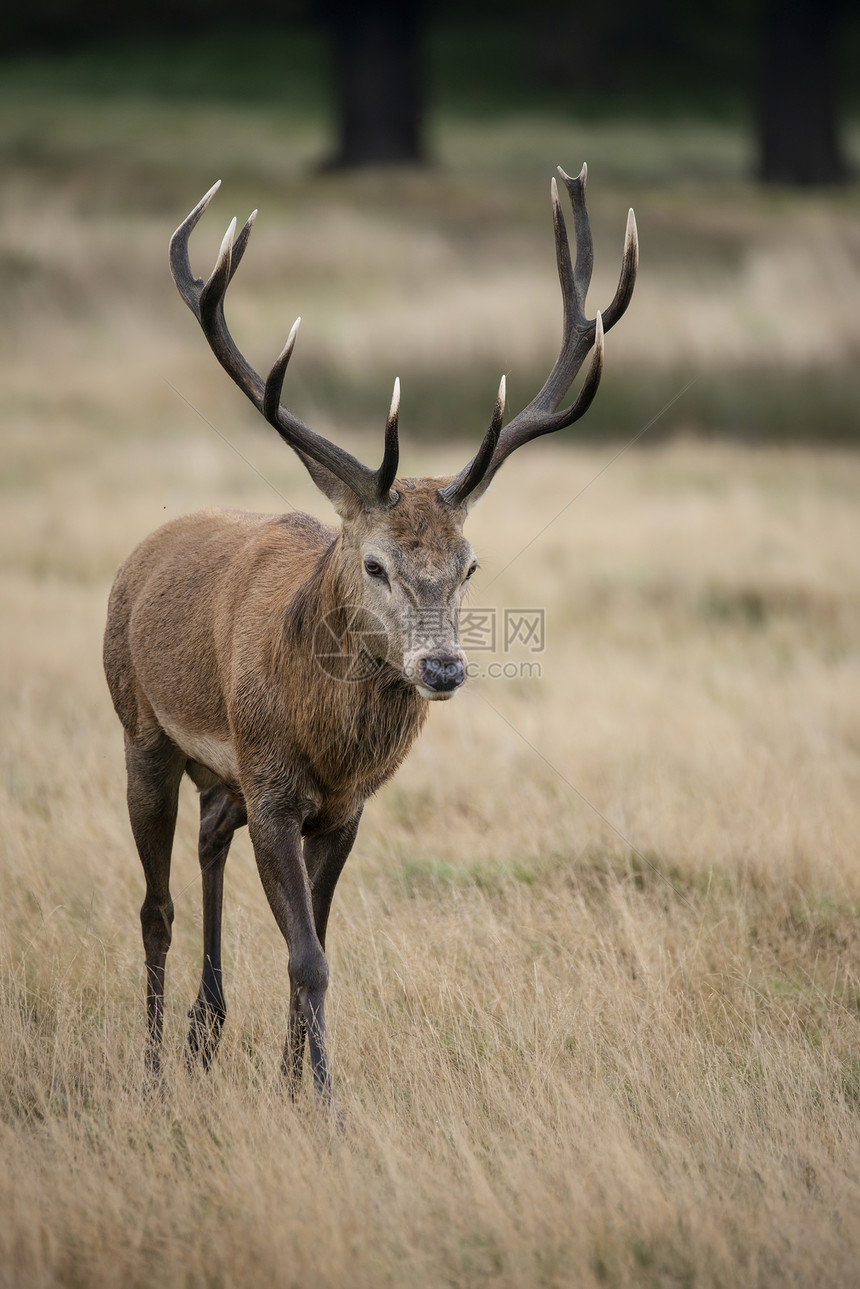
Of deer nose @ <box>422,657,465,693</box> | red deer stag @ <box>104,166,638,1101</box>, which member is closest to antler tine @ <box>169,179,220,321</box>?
red deer stag @ <box>104,166,638,1101</box>

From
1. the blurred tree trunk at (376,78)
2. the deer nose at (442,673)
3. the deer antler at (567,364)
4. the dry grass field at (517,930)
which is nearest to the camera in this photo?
the dry grass field at (517,930)

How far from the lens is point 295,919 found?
4070mm

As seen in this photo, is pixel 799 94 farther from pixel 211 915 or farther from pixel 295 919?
pixel 295 919

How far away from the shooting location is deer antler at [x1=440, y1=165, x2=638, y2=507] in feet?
13.6

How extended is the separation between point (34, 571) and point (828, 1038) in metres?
8.66

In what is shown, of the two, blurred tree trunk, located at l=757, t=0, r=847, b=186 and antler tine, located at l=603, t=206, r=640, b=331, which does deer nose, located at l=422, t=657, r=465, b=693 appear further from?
blurred tree trunk, located at l=757, t=0, r=847, b=186

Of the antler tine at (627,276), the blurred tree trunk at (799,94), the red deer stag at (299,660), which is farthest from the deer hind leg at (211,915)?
the blurred tree trunk at (799,94)

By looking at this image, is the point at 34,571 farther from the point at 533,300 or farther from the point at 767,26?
the point at 767,26

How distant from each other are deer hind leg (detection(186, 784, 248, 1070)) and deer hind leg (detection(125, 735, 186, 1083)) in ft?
0.46

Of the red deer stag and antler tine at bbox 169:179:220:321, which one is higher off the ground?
antler tine at bbox 169:179:220:321

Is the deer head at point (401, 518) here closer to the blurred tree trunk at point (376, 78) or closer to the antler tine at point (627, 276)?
the antler tine at point (627, 276)

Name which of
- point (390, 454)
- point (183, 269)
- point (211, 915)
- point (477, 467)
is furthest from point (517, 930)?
point (183, 269)

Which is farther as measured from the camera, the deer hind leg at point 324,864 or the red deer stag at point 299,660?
the deer hind leg at point 324,864

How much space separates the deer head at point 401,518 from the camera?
3.94m
